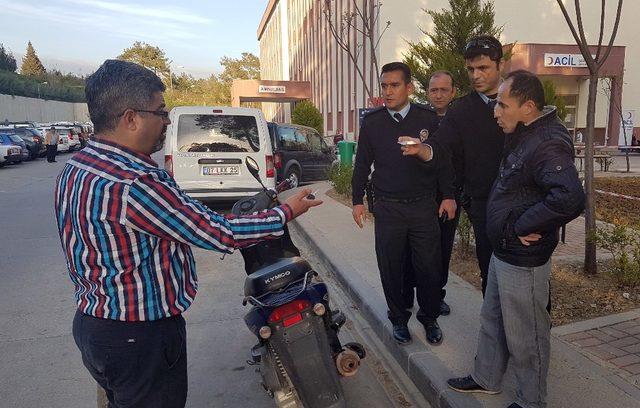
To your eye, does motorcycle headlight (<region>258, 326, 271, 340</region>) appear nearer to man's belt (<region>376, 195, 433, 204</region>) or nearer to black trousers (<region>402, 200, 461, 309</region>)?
man's belt (<region>376, 195, 433, 204</region>)

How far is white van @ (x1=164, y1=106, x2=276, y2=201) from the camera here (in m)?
8.52

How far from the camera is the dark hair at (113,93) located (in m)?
1.71

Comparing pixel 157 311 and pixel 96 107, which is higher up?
pixel 96 107

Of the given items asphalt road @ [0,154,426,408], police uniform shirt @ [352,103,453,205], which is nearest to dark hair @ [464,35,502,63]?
police uniform shirt @ [352,103,453,205]

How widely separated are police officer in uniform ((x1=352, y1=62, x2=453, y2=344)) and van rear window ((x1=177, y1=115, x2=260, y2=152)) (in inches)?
202

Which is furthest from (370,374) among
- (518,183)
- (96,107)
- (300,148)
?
(300,148)

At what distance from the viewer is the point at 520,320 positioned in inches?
98.4

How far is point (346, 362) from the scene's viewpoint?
271 centimetres

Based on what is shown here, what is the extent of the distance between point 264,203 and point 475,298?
2.35 m

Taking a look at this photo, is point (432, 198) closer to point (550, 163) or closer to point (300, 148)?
point (550, 163)

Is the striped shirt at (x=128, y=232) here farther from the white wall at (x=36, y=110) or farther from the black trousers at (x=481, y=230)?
the white wall at (x=36, y=110)

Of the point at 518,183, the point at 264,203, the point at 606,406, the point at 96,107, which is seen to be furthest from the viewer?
the point at 264,203

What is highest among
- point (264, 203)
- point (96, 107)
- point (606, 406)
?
point (96, 107)

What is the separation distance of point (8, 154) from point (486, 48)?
23.3 m
